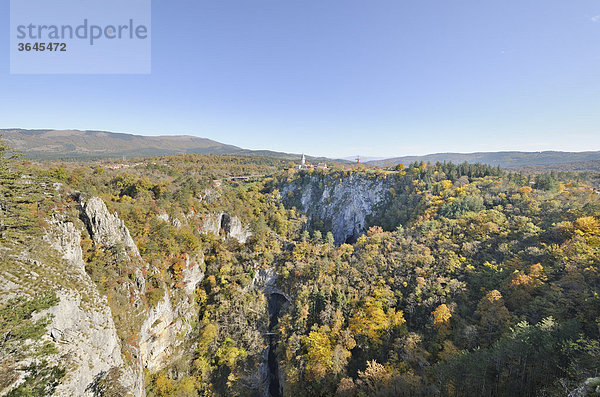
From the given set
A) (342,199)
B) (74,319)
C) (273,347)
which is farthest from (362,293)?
(342,199)

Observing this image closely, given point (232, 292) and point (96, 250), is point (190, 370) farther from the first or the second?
point (96, 250)

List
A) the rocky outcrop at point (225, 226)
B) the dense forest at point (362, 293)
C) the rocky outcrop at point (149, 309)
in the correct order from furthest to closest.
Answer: the rocky outcrop at point (225, 226) < the rocky outcrop at point (149, 309) < the dense forest at point (362, 293)

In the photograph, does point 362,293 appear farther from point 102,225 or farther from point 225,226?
point 102,225

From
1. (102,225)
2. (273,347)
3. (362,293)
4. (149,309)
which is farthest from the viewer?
(273,347)

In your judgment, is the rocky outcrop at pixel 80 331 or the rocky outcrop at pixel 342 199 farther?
the rocky outcrop at pixel 342 199

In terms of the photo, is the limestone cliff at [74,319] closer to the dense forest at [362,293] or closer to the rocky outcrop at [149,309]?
the dense forest at [362,293]

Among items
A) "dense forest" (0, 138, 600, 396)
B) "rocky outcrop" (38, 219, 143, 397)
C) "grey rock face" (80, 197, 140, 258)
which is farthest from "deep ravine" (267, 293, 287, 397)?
"grey rock face" (80, 197, 140, 258)

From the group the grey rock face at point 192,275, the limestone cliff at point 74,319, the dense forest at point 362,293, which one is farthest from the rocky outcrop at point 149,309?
the limestone cliff at point 74,319
